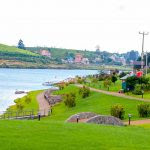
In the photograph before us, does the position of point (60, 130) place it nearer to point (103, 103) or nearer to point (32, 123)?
point (32, 123)

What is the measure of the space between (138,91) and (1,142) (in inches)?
1749

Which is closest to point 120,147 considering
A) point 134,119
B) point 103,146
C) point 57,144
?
point 103,146

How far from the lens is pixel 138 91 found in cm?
6156

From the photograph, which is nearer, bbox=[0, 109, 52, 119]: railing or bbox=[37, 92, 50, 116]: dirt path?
bbox=[0, 109, 52, 119]: railing

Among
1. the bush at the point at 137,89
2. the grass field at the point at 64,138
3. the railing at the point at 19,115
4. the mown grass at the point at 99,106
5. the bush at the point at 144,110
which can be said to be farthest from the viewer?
the bush at the point at 137,89

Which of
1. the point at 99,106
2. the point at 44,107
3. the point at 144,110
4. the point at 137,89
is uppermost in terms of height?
the point at 137,89

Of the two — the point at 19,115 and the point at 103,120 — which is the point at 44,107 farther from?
the point at 103,120

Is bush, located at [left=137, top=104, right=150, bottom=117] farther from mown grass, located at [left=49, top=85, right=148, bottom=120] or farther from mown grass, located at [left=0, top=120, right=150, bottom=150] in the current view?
mown grass, located at [left=0, top=120, right=150, bottom=150]

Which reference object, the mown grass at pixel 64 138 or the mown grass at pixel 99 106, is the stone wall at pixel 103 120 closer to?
the mown grass at pixel 64 138

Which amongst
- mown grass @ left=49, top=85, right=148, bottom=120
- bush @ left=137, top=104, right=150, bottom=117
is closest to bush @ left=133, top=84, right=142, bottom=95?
mown grass @ left=49, top=85, right=148, bottom=120

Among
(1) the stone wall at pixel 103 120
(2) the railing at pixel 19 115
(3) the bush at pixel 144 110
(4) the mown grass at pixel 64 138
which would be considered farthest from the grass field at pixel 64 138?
(2) the railing at pixel 19 115

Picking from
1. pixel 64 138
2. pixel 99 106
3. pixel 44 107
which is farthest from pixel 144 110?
pixel 44 107

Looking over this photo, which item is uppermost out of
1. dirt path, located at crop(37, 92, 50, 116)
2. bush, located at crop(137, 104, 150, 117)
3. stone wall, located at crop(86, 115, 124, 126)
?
stone wall, located at crop(86, 115, 124, 126)

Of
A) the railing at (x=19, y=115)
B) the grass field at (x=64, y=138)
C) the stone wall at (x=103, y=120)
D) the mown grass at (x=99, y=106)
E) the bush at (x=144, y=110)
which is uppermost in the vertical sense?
the grass field at (x=64, y=138)
